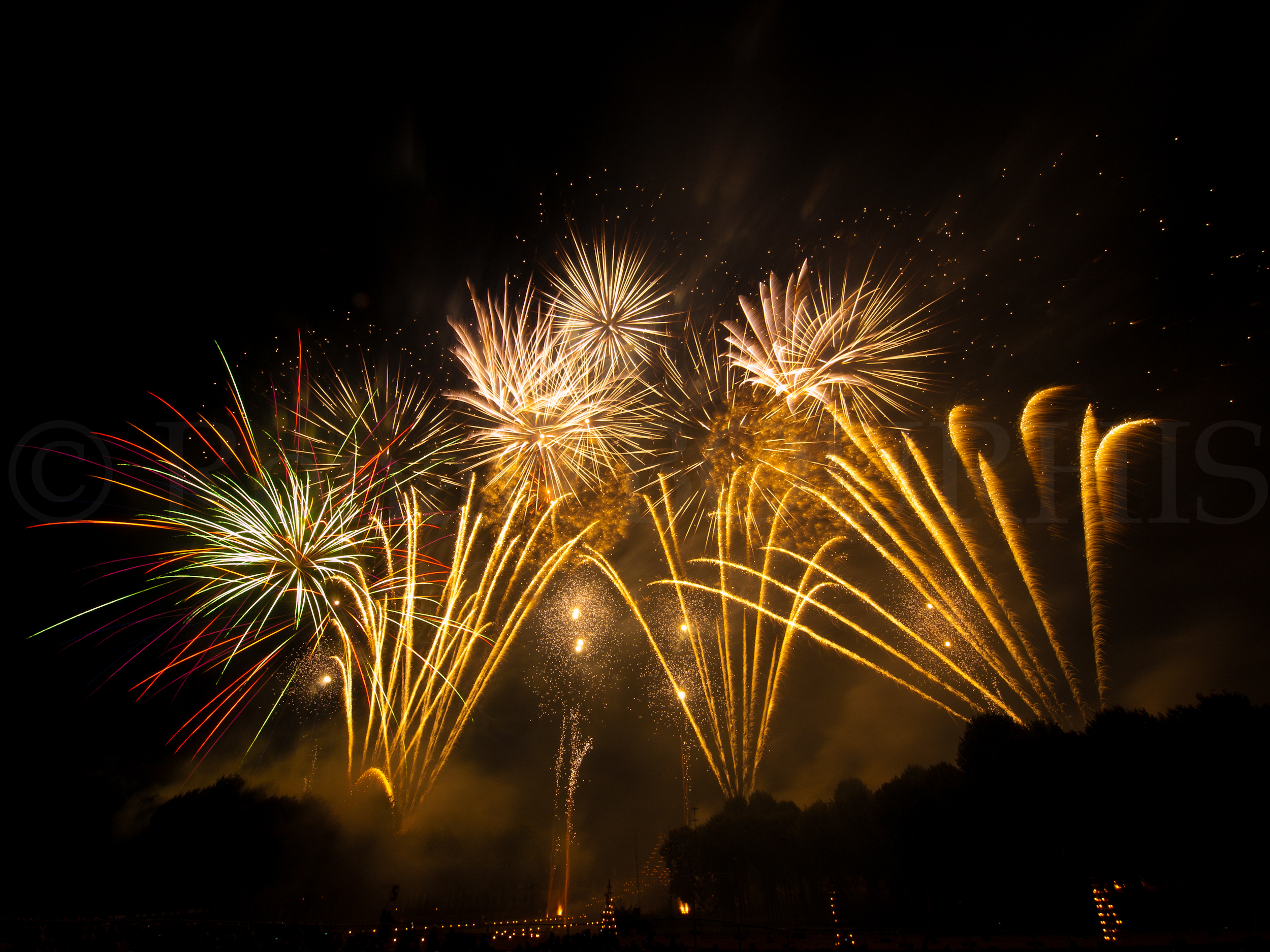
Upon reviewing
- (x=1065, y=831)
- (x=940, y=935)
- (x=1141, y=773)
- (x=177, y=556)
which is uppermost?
(x=177, y=556)

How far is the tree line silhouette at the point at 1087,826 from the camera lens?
1748 centimetres

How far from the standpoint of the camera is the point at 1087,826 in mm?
19656

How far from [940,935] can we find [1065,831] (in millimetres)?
6970

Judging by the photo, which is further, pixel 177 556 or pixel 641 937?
pixel 641 937

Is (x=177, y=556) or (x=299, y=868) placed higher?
(x=177, y=556)

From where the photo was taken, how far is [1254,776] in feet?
56.2

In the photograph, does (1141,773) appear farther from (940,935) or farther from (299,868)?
(299,868)

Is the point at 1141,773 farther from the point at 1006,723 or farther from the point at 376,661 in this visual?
the point at 376,661

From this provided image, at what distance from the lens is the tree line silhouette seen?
17484 millimetres

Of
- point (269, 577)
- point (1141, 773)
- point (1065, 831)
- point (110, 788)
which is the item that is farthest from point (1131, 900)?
point (110, 788)

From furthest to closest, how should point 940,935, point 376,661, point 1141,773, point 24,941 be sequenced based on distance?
1. point 940,935
2. point 1141,773
3. point 376,661
4. point 24,941

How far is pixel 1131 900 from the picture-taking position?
1992cm

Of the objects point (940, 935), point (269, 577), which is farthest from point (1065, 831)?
point (269, 577)

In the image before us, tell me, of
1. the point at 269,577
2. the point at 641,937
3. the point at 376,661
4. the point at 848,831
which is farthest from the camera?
the point at 848,831
